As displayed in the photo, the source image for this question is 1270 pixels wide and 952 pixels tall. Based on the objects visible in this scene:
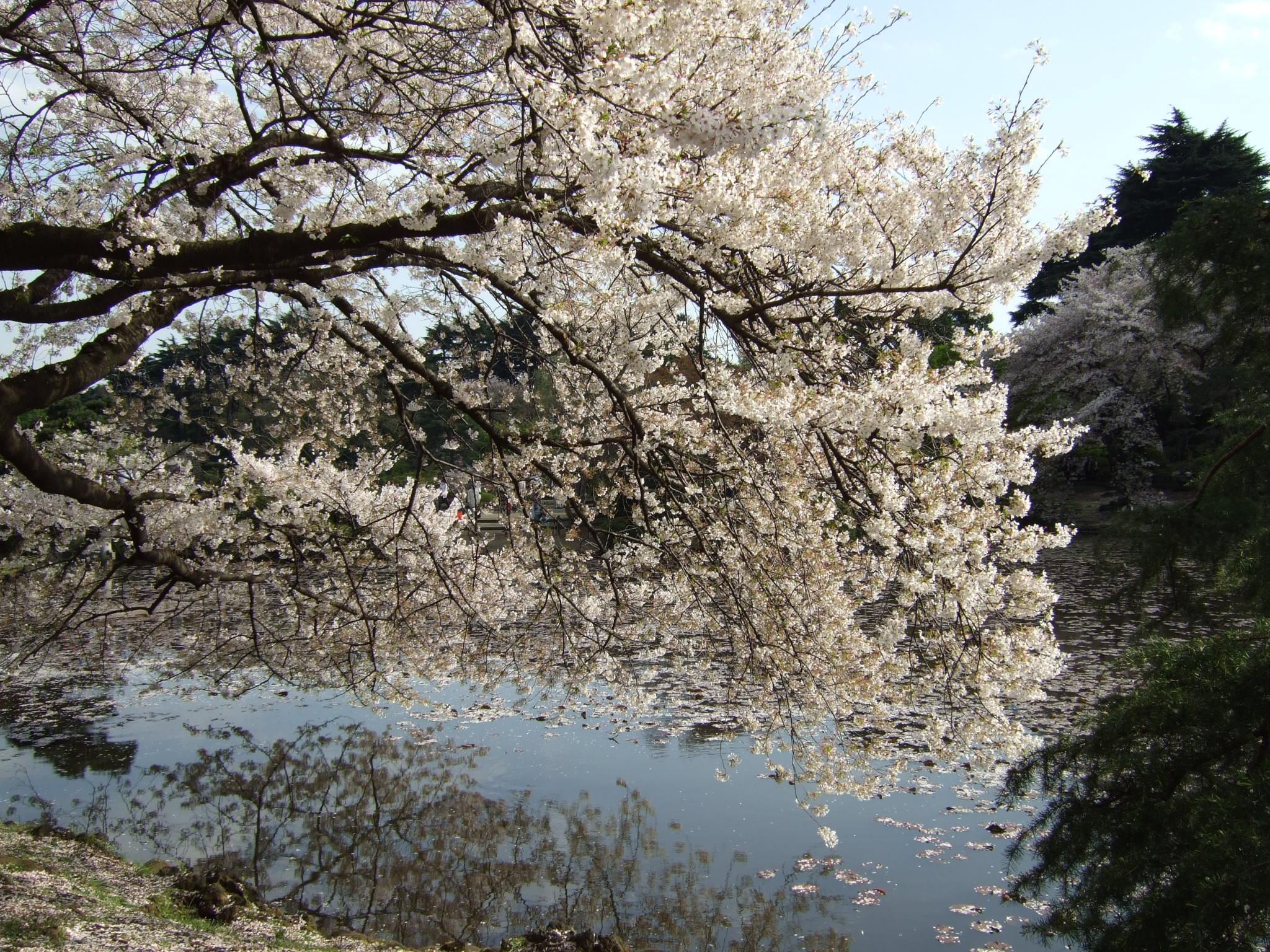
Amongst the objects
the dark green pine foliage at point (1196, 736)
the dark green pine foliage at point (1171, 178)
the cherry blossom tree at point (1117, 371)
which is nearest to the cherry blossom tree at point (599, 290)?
the dark green pine foliage at point (1196, 736)

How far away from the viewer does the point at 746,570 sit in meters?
4.93

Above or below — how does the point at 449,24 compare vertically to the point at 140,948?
above

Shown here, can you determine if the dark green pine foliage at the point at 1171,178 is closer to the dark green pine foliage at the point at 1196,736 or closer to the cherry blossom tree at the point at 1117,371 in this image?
the cherry blossom tree at the point at 1117,371

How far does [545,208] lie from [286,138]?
6.95 ft

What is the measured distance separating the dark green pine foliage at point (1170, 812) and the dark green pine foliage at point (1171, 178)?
24794 millimetres

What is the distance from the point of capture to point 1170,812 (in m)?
3.29

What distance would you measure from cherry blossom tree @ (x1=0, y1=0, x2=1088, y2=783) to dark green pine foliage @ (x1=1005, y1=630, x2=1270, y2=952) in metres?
0.89

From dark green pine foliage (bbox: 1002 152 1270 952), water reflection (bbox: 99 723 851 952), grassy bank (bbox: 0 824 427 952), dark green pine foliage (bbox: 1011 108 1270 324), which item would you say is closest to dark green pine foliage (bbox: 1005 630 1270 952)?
dark green pine foliage (bbox: 1002 152 1270 952)

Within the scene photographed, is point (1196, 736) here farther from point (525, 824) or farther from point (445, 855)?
point (445, 855)

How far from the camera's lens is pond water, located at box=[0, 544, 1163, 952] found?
16.1 ft

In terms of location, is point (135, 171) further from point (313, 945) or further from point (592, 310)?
point (313, 945)

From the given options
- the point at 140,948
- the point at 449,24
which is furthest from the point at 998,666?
the point at 449,24

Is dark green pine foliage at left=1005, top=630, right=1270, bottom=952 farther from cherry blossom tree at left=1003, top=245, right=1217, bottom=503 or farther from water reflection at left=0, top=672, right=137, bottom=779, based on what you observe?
cherry blossom tree at left=1003, top=245, right=1217, bottom=503

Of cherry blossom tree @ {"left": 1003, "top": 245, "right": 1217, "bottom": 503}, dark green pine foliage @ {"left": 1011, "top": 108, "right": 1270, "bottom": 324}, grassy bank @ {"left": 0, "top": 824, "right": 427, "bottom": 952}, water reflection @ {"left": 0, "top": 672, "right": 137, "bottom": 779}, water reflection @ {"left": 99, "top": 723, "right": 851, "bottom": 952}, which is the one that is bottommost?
grassy bank @ {"left": 0, "top": 824, "right": 427, "bottom": 952}
